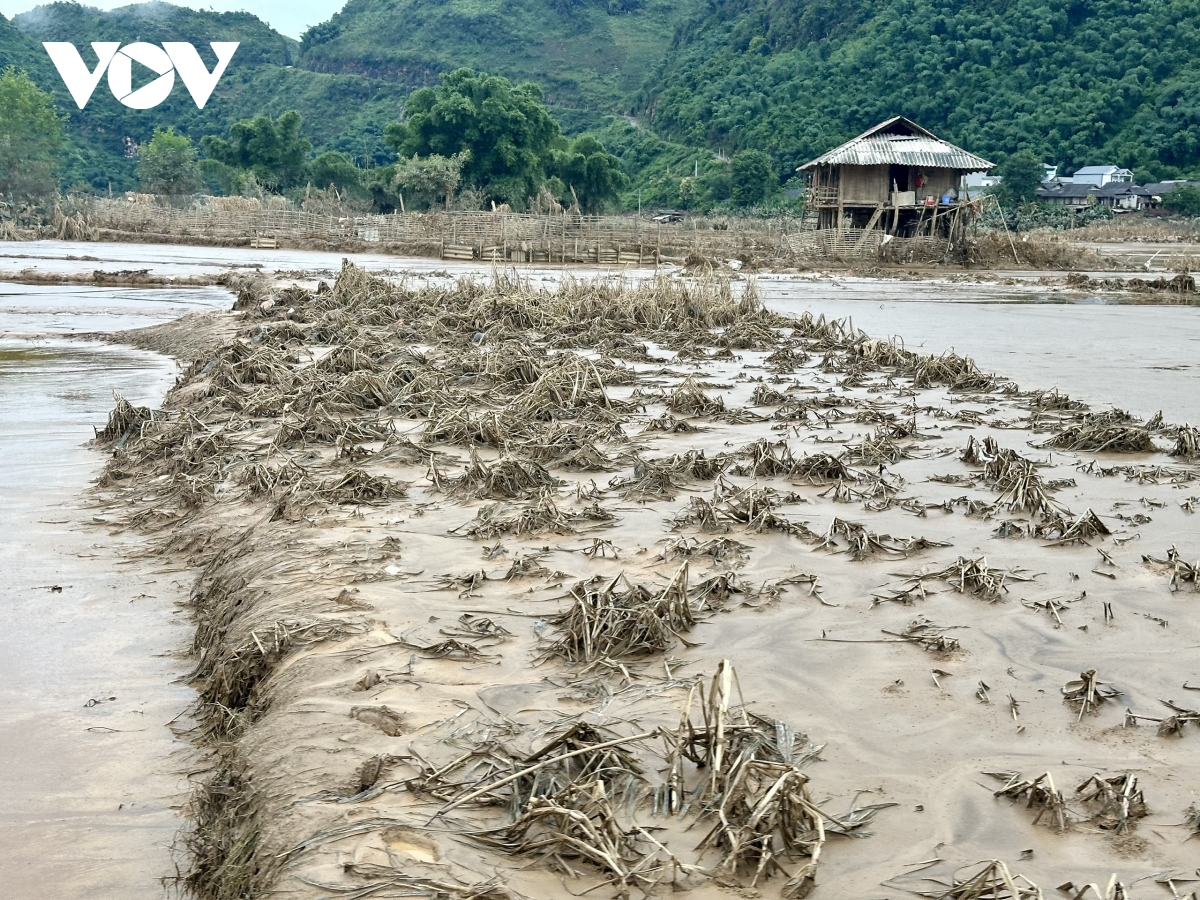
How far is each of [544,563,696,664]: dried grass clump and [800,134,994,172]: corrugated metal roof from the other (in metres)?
34.8

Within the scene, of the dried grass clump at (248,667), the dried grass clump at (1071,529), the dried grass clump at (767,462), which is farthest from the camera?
the dried grass clump at (767,462)

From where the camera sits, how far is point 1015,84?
208 ft

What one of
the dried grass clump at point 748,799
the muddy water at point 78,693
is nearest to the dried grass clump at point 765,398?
the muddy water at point 78,693

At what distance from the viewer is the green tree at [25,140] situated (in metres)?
59.2

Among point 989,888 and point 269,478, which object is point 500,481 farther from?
point 989,888

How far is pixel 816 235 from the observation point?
116 feet

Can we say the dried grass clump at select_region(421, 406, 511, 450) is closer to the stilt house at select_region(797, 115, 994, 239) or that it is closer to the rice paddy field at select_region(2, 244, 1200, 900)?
the rice paddy field at select_region(2, 244, 1200, 900)

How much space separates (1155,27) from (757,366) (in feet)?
211

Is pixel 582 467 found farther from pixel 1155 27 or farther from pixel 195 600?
pixel 1155 27

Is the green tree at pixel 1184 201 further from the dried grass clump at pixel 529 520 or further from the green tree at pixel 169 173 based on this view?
the dried grass clump at pixel 529 520

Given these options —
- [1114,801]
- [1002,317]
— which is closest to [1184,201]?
[1002,317]

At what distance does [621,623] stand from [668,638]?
192 millimetres

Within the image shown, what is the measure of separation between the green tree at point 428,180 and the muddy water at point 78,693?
4071cm

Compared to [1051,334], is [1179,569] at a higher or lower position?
lower
